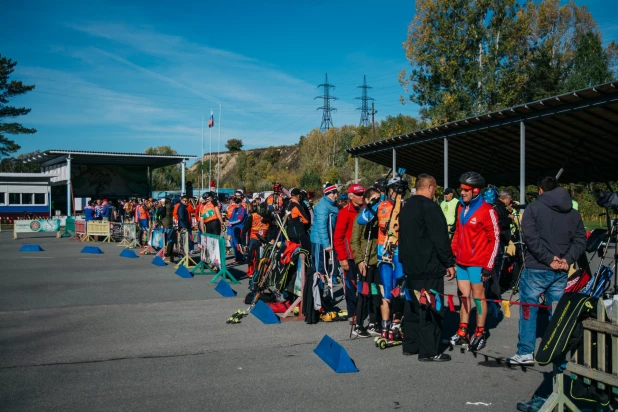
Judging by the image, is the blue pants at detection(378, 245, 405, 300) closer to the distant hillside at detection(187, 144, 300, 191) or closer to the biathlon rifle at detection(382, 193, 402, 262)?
the biathlon rifle at detection(382, 193, 402, 262)

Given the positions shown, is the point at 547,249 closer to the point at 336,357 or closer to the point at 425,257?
the point at 425,257

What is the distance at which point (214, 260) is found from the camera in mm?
12750

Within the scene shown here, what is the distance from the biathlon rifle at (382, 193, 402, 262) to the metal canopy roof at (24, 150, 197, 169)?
3045cm

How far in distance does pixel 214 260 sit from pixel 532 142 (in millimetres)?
10933

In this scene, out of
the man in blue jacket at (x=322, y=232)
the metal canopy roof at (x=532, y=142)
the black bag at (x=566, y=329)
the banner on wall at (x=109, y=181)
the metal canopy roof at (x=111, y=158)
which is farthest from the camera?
the banner on wall at (x=109, y=181)

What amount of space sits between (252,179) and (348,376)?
6381 cm

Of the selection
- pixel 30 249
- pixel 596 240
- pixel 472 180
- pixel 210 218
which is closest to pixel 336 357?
pixel 472 180

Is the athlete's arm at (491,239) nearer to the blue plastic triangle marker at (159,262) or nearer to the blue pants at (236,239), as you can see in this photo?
the blue pants at (236,239)

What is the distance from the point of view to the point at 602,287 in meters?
6.23

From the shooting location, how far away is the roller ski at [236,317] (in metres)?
7.98

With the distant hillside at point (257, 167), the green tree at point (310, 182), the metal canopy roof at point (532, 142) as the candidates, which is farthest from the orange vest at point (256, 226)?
the distant hillside at point (257, 167)

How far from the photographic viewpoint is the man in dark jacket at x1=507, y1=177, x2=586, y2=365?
5578mm

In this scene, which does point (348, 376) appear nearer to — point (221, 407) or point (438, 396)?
point (438, 396)

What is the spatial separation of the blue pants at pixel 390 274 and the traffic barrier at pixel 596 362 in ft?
10.0
